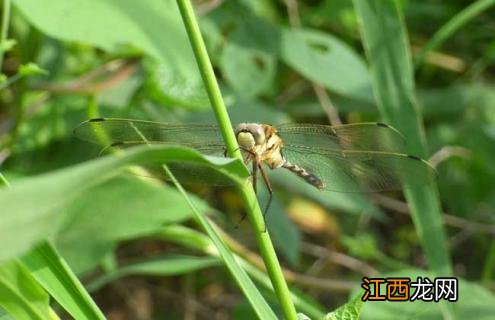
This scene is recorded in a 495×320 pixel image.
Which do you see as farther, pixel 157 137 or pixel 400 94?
pixel 400 94

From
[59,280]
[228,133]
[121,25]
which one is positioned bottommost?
[59,280]

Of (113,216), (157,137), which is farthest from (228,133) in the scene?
(113,216)

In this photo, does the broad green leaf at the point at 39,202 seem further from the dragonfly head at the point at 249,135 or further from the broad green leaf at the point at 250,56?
the broad green leaf at the point at 250,56

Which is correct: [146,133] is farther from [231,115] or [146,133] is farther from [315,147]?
[231,115]

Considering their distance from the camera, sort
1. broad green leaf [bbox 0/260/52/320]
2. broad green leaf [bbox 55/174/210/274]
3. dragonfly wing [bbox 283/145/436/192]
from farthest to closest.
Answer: broad green leaf [bbox 55/174/210/274] < dragonfly wing [bbox 283/145/436/192] < broad green leaf [bbox 0/260/52/320]

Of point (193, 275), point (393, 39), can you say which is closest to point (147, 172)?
point (393, 39)

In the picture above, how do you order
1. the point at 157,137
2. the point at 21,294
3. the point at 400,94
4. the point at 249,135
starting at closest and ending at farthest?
the point at 21,294 → the point at 249,135 → the point at 157,137 → the point at 400,94

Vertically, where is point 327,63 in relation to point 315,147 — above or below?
above
